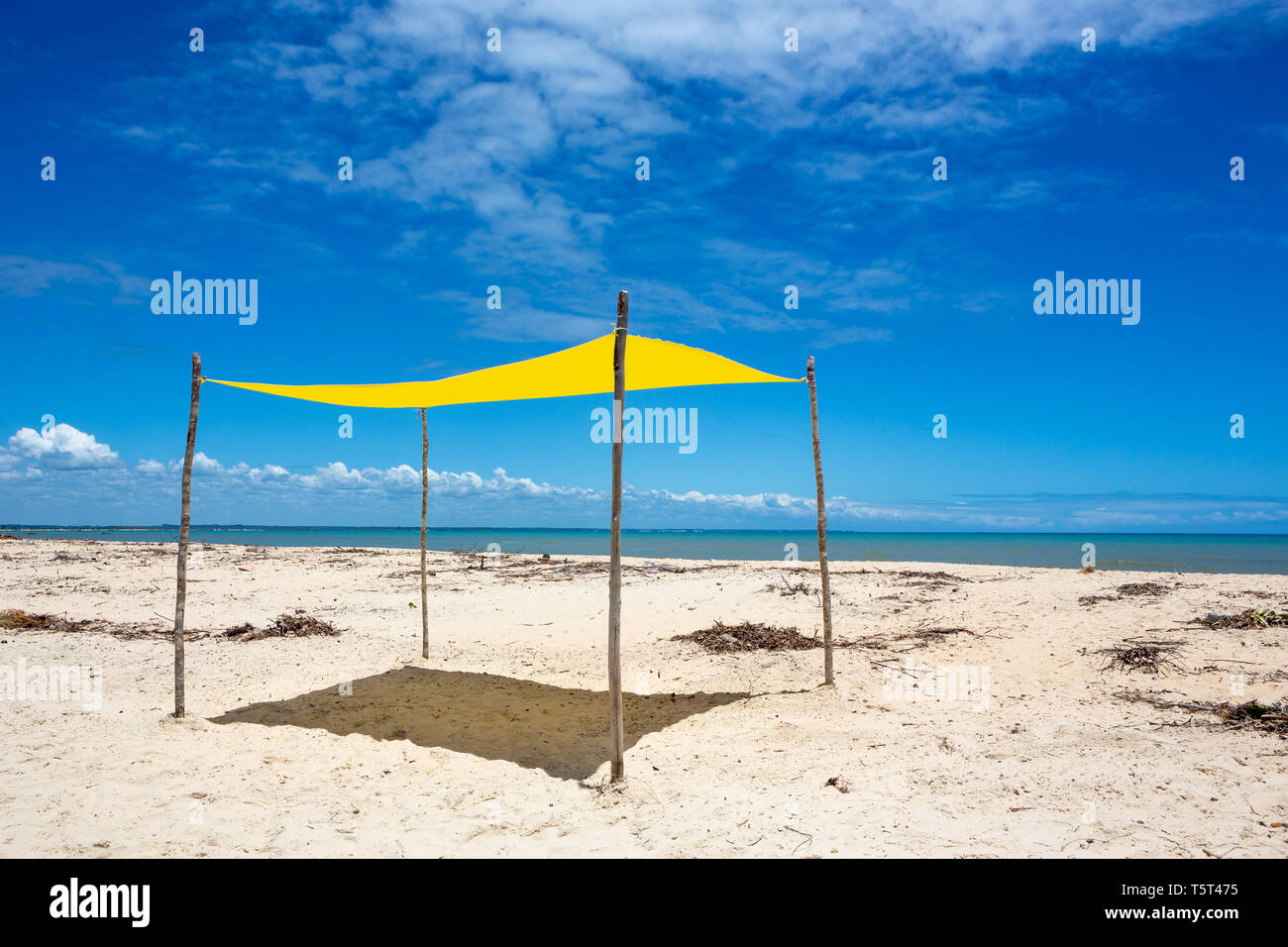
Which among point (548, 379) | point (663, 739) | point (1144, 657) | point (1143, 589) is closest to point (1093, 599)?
point (1143, 589)

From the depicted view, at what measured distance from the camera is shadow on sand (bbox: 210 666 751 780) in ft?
16.9

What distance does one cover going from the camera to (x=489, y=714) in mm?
5984

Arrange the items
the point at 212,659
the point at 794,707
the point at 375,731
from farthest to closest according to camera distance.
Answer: the point at 212,659
the point at 794,707
the point at 375,731

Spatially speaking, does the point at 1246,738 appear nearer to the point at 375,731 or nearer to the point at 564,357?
the point at 564,357

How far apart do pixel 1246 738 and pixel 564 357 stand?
18.1 ft

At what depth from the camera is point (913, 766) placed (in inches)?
176

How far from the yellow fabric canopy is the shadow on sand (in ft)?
8.81

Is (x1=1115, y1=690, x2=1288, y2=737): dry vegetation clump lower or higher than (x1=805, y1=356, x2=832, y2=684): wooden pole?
lower

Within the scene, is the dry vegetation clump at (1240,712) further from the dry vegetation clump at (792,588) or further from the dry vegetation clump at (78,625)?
the dry vegetation clump at (78,625)

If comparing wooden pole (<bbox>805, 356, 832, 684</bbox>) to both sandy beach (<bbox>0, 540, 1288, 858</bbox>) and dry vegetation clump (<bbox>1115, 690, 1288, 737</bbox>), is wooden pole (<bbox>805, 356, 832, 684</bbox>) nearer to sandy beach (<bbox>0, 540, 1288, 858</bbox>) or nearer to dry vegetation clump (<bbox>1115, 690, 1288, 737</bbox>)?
sandy beach (<bbox>0, 540, 1288, 858</bbox>)

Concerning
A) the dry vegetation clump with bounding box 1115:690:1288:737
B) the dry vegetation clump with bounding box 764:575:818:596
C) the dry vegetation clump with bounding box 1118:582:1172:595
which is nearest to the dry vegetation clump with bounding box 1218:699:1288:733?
the dry vegetation clump with bounding box 1115:690:1288:737

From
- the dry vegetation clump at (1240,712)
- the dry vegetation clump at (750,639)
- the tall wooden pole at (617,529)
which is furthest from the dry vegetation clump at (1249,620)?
the tall wooden pole at (617,529)
